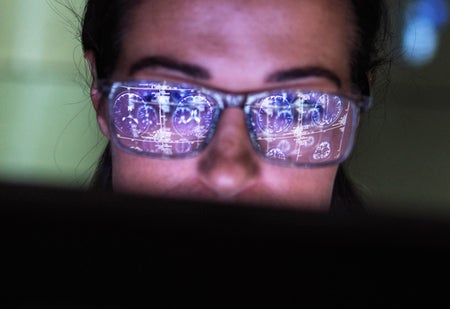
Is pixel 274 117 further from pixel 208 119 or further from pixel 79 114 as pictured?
pixel 79 114

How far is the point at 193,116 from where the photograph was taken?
75 centimetres

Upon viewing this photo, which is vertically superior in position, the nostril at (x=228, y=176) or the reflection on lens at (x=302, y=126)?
the reflection on lens at (x=302, y=126)

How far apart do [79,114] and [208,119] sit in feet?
4.80

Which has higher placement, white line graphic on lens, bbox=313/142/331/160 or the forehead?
the forehead

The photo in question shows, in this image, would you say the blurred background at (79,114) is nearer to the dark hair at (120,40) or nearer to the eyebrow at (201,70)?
the dark hair at (120,40)

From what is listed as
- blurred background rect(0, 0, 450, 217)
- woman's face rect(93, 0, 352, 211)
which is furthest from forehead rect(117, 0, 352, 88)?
blurred background rect(0, 0, 450, 217)

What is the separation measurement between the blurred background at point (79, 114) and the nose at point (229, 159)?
4.27 ft

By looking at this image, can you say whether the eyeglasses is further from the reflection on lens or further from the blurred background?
the blurred background

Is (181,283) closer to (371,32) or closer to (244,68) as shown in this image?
(244,68)

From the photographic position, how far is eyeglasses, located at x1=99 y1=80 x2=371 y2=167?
75cm

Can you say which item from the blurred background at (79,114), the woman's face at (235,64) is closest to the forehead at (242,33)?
the woman's face at (235,64)

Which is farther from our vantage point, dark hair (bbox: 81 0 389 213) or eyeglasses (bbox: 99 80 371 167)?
dark hair (bbox: 81 0 389 213)

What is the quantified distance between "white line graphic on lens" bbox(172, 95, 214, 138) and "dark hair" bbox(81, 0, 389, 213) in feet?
0.57

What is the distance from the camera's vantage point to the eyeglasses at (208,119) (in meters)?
0.75
